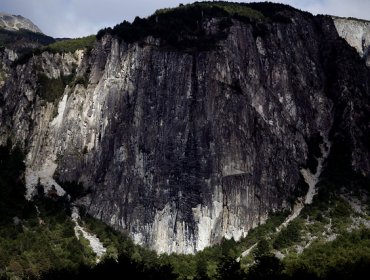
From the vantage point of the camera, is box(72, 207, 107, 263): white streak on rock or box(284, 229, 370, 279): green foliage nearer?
box(284, 229, 370, 279): green foliage

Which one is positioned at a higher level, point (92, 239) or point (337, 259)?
point (92, 239)

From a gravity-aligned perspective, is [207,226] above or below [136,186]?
below

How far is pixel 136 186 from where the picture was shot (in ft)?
654

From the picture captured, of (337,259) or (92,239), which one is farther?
(92,239)

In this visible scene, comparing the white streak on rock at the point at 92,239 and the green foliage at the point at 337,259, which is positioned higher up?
the white streak on rock at the point at 92,239

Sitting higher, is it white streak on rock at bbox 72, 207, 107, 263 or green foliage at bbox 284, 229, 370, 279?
white streak on rock at bbox 72, 207, 107, 263

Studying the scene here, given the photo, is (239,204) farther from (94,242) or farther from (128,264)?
(128,264)

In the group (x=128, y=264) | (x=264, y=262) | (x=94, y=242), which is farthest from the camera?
(x=94, y=242)

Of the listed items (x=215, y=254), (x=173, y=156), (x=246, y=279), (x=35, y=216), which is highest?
(x=173, y=156)

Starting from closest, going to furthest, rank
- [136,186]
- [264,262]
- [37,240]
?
[264,262]
[37,240]
[136,186]

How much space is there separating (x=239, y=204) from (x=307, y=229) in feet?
69.7

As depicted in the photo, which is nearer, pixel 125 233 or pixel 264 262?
pixel 264 262

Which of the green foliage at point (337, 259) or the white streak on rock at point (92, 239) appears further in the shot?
Result: the white streak on rock at point (92, 239)

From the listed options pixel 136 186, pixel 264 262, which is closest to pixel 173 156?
pixel 136 186
